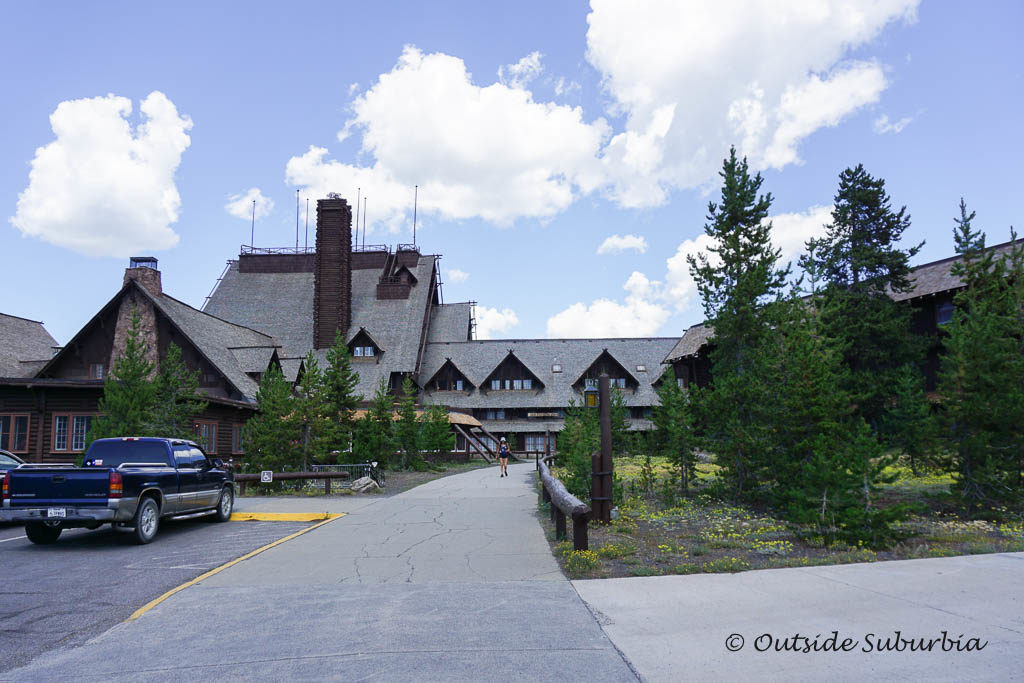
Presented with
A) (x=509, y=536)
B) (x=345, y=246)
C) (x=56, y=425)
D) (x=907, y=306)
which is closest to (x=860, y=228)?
(x=907, y=306)

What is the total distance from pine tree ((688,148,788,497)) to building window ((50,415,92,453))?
2609 centimetres

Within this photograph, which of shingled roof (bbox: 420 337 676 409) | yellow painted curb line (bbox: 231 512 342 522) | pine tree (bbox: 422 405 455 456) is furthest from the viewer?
shingled roof (bbox: 420 337 676 409)

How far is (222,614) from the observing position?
757 cm

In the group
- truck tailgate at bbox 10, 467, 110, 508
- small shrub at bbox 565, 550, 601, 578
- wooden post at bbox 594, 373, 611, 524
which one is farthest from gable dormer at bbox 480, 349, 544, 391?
small shrub at bbox 565, 550, 601, 578

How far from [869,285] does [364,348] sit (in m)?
40.8

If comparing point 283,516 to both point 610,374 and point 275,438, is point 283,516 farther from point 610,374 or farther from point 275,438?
point 610,374

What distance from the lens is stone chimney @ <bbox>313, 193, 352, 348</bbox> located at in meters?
60.9

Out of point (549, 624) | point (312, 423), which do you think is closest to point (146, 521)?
point (549, 624)

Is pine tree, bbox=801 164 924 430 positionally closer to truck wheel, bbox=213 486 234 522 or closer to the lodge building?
the lodge building

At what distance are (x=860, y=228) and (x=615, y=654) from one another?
32.5 meters

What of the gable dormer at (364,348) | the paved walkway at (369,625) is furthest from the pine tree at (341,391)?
the gable dormer at (364,348)

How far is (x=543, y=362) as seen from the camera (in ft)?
213

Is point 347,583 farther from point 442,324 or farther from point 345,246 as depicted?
point 442,324

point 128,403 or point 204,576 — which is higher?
point 128,403
